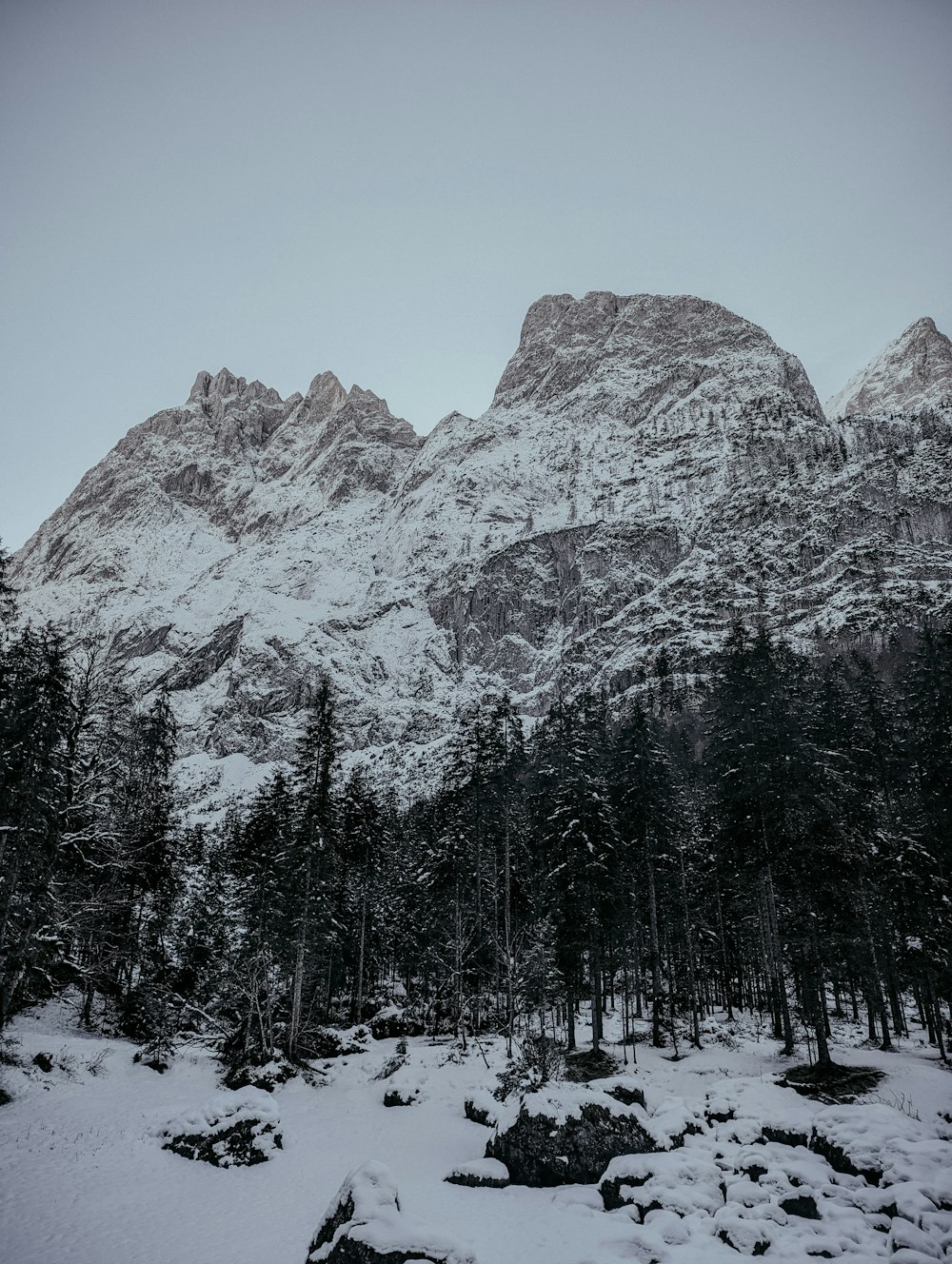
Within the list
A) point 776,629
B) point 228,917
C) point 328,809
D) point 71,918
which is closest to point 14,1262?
point 71,918

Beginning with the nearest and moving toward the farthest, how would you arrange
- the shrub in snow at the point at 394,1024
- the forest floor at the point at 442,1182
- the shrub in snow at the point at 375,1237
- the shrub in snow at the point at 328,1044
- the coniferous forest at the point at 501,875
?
the shrub in snow at the point at 375,1237
the forest floor at the point at 442,1182
the coniferous forest at the point at 501,875
the shrub in snow at the point at 328,1044
the shrub in snow at the point at 394,1024

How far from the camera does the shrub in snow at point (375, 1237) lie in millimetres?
7898

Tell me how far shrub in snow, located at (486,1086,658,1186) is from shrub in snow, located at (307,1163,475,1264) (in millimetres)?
5682

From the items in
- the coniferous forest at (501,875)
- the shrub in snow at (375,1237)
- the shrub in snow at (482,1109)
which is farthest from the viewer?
the coniferous forest at (501,875)

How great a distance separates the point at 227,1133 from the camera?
15906 millimetres

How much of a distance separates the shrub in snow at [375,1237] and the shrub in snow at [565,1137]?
568 centimetres

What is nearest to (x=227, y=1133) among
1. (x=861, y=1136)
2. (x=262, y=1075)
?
(x=262, y=1075)

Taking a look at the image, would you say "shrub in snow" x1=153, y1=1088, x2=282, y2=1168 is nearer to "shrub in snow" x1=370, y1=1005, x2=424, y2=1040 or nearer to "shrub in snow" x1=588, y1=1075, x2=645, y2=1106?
"shrub in snow" x1=588, y1=1075, x2=645, y2=1106

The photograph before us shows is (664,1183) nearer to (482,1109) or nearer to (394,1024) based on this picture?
(482,1109)

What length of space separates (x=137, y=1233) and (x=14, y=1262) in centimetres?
212

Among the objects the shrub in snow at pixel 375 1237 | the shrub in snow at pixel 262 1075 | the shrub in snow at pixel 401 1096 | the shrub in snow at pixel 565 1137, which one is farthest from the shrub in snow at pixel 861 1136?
the shrub in snow at pixel 262 1075

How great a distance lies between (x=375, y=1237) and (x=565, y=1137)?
22.9ft

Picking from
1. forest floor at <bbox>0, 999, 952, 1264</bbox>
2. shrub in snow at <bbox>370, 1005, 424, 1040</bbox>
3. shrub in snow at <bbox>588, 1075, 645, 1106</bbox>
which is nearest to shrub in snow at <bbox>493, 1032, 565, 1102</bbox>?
forest floor at <bbox>0, 999, 952, 1264</bbox>

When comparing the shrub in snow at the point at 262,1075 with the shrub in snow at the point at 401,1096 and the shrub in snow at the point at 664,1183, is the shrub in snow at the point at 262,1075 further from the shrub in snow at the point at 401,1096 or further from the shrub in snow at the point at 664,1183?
the shrub in snow at the point at 664,1183
